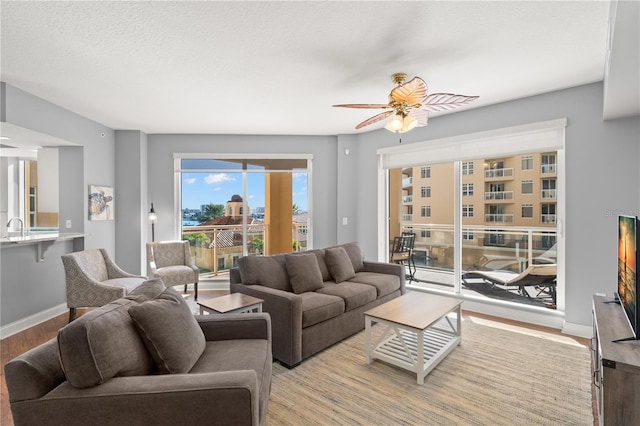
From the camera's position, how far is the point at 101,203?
4699 millimetres

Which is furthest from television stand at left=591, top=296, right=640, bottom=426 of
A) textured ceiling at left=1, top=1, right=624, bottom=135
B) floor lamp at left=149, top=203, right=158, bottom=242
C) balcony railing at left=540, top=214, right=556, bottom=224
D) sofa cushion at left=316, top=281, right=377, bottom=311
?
floor lamp at left=149, top=203, right=158, bottom=242

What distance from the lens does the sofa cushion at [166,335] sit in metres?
1.52

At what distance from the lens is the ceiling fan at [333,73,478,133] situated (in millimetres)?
2459

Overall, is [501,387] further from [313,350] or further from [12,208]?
[12,208]

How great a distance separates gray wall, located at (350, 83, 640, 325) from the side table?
3365 millimetres

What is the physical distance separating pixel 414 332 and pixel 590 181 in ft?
8.47

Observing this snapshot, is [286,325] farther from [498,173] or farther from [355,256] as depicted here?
[498,173]

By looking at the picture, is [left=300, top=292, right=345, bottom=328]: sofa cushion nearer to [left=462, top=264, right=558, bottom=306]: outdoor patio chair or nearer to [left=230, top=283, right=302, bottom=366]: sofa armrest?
[left=230, top=283, right=302, bottom=366]: sofa armrest

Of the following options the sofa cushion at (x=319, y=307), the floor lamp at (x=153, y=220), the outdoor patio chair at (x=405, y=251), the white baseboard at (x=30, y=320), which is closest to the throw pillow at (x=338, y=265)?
the sofa cushion at (x=319, y=307)

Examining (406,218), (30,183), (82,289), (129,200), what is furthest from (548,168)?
(30,183)

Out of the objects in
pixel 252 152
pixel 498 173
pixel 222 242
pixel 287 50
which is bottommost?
pixel 222 242

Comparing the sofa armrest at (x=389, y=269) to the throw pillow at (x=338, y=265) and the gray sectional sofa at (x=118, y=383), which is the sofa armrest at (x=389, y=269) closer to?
the throw pillow at (x=338, y=265)

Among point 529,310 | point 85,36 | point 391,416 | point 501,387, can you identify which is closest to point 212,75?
point 85,36

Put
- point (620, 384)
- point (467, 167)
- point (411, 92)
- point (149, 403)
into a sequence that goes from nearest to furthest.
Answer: point (149, 403), point (620, 384), point (411, 92), point (467, 167)
